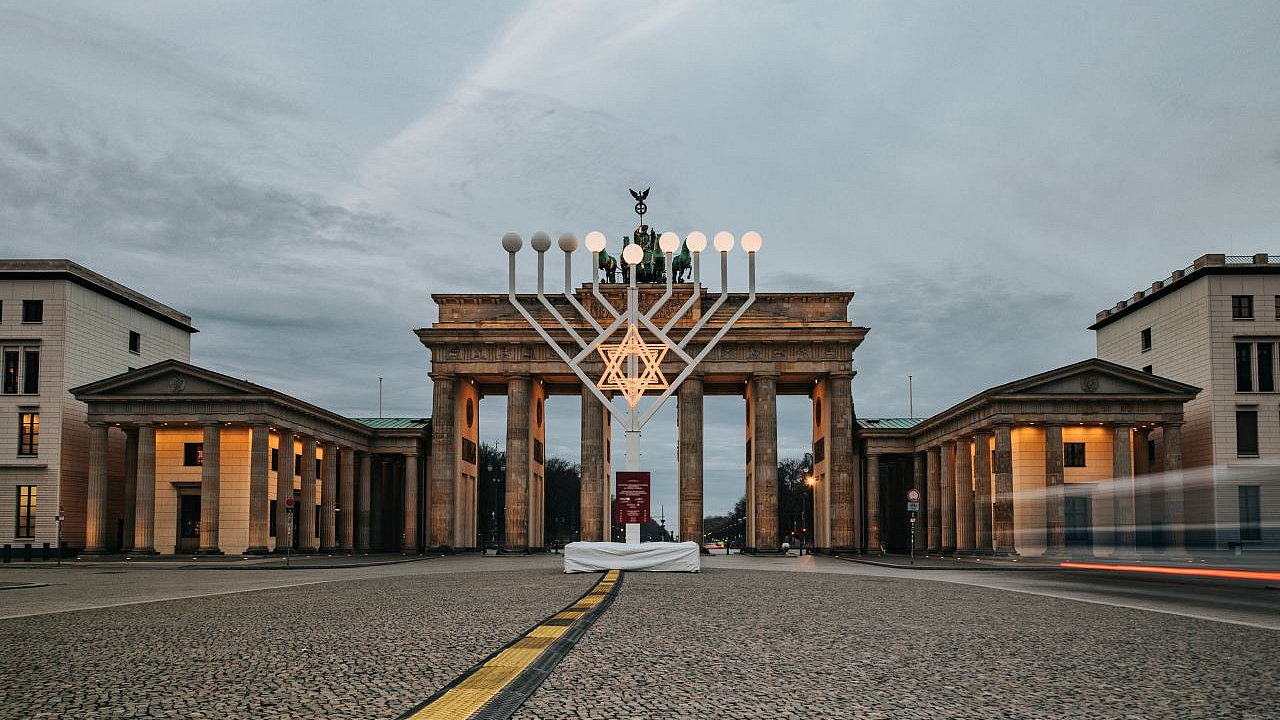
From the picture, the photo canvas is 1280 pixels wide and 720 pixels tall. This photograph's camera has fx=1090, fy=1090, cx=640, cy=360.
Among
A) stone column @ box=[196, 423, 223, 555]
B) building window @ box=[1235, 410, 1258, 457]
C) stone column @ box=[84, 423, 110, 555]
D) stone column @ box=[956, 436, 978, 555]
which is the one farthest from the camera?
building window @ box=[1235, 410, 1258, 457]

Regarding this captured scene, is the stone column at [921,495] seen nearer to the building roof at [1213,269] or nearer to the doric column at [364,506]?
the building roof at [1213,269]

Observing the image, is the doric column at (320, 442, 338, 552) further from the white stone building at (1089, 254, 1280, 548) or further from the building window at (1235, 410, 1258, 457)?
the building window at (1235, 410, 1258, 457)

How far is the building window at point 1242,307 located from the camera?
210 feet

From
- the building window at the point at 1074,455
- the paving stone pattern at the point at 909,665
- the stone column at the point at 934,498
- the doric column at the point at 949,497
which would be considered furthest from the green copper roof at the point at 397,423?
the paving stone pattern at the point at 909,665

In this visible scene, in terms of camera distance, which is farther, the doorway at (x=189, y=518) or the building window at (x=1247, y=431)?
the building window at (x=1247, y=431)

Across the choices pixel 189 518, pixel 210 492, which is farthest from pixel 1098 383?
pixel 189 518

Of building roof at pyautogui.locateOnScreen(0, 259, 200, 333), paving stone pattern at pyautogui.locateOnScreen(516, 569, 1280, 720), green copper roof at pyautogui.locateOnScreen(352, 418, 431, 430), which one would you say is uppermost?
building roof at pyautogui.locateOnScreen(0, 259, 200, 333)

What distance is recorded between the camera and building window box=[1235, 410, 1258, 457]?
63.5 metres

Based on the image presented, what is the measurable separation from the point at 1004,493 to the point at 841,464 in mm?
14813

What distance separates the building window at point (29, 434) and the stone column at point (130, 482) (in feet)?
16.6

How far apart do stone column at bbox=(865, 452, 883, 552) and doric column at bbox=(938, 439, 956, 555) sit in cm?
537

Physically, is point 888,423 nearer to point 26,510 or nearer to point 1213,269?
point 1213,269

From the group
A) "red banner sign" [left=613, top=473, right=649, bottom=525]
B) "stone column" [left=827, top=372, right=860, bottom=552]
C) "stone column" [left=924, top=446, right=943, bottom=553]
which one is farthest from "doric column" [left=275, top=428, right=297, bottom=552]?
"stone column" [left=924, top=446, right=943, bottom=553]

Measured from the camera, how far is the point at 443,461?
71.3 metres
